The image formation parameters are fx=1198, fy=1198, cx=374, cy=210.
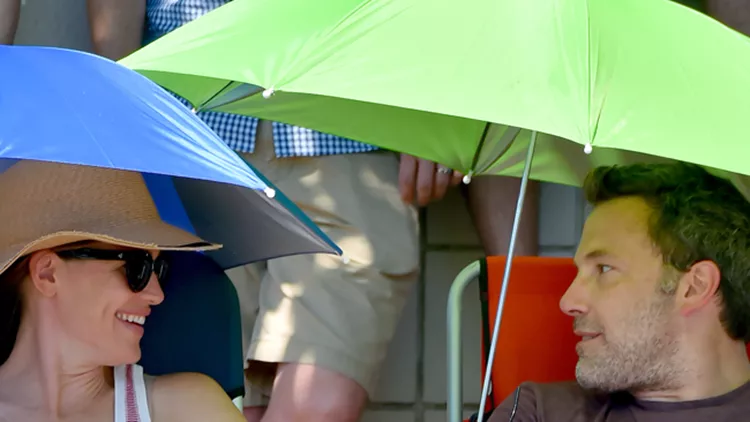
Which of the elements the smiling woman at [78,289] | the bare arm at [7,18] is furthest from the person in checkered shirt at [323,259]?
the smiling woman at [78,289]

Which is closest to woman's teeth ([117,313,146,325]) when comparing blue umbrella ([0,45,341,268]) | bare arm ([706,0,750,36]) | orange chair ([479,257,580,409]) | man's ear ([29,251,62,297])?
man's ear ([29,251,62,297])

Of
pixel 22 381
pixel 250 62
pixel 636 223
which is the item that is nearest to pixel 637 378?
pixel 636 223

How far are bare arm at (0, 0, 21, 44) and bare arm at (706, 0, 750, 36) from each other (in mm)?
1932

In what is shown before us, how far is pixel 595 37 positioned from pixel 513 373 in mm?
1230

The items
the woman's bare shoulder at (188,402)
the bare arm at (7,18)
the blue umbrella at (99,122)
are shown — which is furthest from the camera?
the bare arm at (7,18)

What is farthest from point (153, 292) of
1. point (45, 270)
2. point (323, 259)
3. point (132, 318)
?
point (323, 259)

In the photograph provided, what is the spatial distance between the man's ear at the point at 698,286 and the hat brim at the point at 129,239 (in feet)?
3.45

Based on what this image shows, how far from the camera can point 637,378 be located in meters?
2.66

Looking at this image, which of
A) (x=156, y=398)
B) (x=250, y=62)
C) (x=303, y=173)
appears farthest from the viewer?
(x=303, y=173)

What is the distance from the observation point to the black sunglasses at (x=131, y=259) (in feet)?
7.70

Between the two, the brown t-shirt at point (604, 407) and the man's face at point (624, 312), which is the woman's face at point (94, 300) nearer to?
the brown t-shirt at point (604, 407)

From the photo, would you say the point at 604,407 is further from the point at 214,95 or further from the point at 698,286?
the point at 214,95

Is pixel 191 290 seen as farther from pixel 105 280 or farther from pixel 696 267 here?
pixel 696 267

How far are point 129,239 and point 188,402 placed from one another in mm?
405
